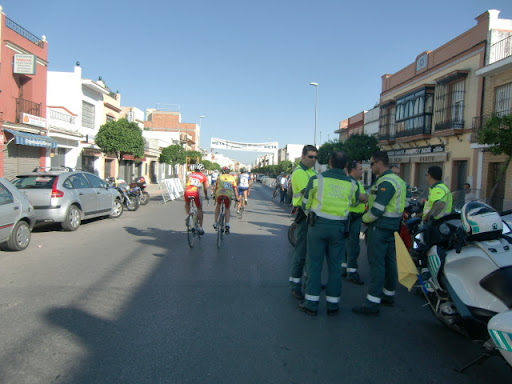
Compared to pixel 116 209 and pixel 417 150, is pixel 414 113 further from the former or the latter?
pixel 116 209

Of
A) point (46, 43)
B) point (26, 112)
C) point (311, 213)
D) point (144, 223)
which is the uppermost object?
point (46, 43)

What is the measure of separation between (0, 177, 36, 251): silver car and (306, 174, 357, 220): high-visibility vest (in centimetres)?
545

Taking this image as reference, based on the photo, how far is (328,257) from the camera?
4535 mm

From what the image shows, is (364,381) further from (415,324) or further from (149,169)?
(149,169)

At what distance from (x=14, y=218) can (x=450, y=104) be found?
69.0 ft

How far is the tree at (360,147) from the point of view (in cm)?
2733

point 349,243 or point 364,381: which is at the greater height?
point 349,243

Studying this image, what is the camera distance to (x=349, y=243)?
6246 mm

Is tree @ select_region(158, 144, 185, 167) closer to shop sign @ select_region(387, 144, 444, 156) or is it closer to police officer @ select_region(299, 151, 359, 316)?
shop sign @ select_region(387, 144, 444, 156)

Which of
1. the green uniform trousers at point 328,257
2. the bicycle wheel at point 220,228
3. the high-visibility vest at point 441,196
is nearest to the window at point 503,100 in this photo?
the high-visibility vest at point 441,196

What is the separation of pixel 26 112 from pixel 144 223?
12.5 meters

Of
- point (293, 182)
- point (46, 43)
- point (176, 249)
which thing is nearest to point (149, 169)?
Result: point (46, 43)

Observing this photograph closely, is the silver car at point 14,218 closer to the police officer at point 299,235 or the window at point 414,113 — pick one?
the police officer at point 299,235

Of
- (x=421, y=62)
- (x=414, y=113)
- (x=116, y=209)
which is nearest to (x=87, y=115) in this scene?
(x=116, y=209)
